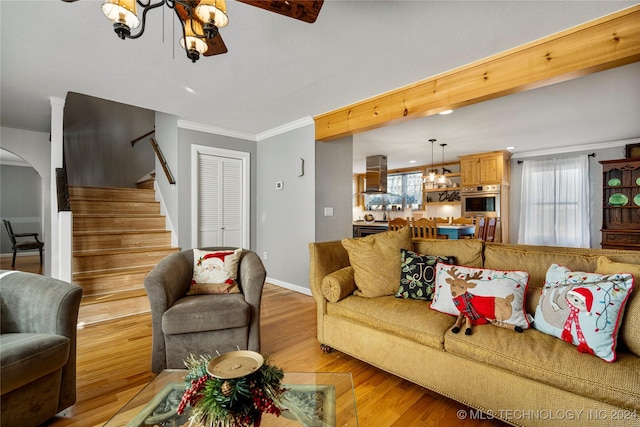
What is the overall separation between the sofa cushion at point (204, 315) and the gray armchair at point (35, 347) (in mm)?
514

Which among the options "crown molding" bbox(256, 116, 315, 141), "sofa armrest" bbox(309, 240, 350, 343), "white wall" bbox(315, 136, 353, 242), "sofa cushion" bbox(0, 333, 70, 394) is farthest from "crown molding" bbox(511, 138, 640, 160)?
"sofa cushion" bbox(0, 333, 70, 394)

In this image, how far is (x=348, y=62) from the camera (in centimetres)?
253

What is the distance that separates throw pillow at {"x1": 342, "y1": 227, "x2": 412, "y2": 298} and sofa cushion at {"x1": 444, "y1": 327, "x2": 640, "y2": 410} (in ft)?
2.06

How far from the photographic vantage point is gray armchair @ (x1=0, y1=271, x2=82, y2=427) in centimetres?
135

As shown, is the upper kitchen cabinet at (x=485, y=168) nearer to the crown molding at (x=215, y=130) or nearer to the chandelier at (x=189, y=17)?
the crown molding at (x=215, y=130)

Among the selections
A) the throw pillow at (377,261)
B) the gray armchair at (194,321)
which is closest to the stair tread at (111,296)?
the gray armchair at (194,321)

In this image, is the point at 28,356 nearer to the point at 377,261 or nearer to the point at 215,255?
the point at 215,255

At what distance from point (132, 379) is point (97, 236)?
245cm

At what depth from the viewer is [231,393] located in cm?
89

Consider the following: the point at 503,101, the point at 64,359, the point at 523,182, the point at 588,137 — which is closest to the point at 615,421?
the point at 64,359

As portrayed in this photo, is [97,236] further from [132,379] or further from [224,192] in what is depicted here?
[132,379]

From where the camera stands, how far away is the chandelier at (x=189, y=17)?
4.04 feet

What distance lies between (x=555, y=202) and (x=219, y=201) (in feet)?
21.4

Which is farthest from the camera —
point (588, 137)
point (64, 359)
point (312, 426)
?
point (588, 137)
